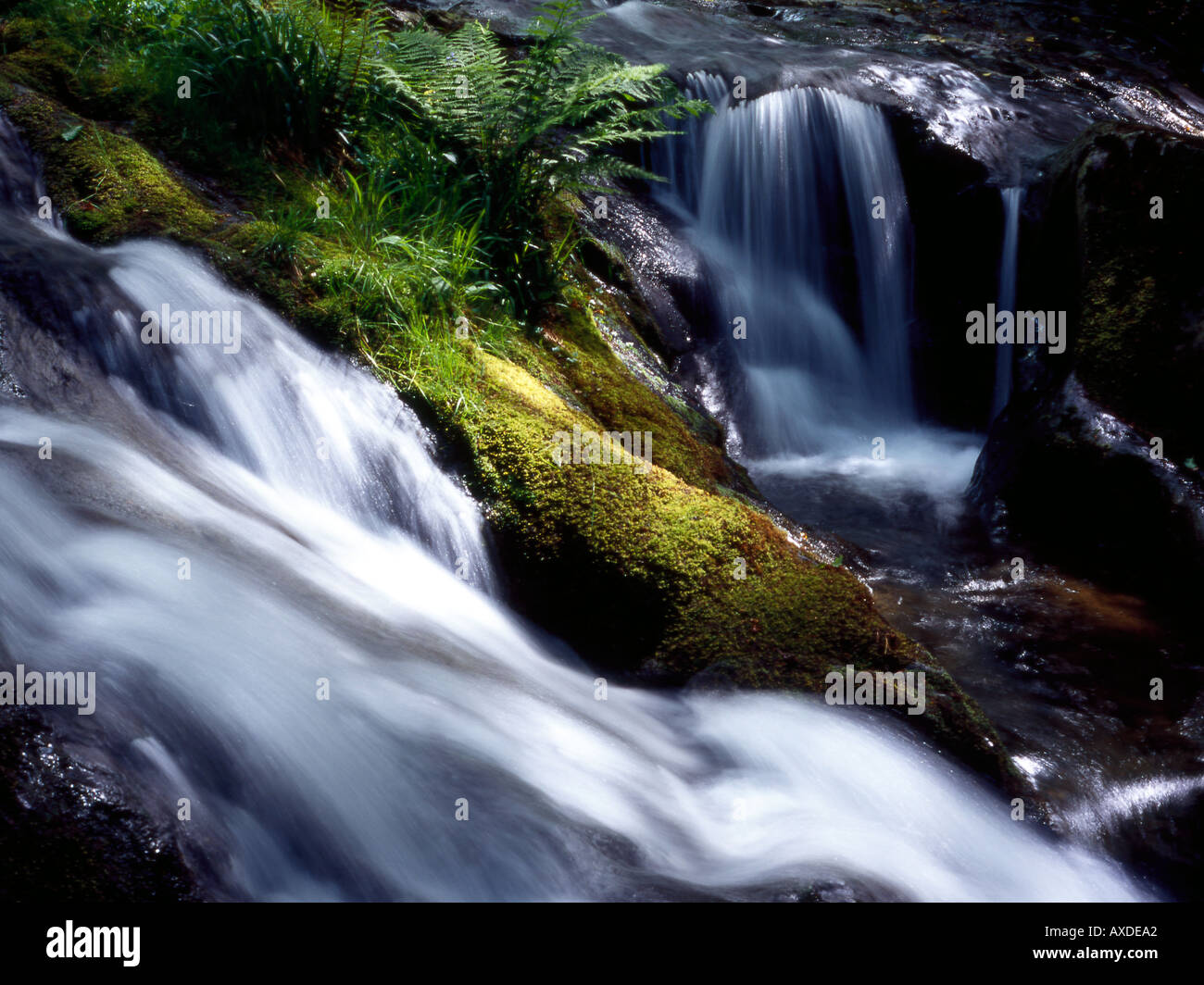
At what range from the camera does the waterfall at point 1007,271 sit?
7.72 metres

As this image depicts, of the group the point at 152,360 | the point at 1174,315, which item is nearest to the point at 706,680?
the point at 152,360

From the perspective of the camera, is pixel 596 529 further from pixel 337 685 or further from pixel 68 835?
pixel 68 835

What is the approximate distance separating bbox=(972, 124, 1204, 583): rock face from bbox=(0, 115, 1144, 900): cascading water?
2889mm

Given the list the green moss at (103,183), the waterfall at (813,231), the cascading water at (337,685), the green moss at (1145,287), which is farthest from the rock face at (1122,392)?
the green moss at (103,183)

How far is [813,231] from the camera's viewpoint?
8078mm

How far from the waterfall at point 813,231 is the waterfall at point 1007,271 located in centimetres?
74

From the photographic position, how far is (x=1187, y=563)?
5.22m

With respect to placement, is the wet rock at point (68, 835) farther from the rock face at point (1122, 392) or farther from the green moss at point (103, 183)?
the rock face at point (1122, 392)

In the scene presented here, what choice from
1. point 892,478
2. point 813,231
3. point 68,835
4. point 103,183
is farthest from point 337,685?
point 813,231

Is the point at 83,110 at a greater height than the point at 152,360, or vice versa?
the point at 83,110

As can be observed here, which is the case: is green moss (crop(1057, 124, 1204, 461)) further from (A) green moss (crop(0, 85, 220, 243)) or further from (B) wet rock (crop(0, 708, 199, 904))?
(B) wet rock (crop(0, 708, 199, 904))

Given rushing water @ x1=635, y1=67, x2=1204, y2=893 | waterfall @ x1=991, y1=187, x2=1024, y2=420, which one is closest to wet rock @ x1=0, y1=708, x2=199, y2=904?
rushing water @ x1=635, y1=67, x2=1204, y2=893

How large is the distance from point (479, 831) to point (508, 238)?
11.1 ft

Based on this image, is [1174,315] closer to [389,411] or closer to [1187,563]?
[1187,563]
